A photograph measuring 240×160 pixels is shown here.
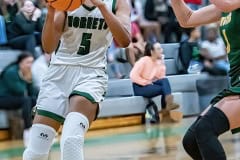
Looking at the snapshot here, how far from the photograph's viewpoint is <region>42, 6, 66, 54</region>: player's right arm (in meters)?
5.18

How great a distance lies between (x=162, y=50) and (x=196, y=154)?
4.44 metres

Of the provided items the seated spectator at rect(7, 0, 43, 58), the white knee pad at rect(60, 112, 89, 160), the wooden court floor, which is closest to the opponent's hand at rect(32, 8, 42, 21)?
the seated spectator at rect(7, 0, 43, 58)

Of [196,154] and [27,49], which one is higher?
[196,154]

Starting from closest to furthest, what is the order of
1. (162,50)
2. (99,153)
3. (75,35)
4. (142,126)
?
1. (75,35)
2. (99,153)
3. (162,50)
4. (142,126)

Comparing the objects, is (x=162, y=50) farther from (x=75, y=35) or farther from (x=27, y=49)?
(x=75, y=35)

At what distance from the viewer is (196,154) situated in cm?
493

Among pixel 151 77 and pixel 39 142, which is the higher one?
pixel 39 142

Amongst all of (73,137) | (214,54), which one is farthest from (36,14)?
(214,54)

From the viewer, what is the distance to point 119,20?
5.12m

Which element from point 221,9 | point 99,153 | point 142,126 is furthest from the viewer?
→ point 142,126

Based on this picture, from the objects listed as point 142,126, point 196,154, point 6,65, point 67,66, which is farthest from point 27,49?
point 196,154

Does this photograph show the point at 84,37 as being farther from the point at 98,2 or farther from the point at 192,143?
the point at 192,143

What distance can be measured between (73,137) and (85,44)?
2.40 feet

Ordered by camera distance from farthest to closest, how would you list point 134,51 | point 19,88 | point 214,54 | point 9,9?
1. point 214,54
2. point 19,88
3. point 134,51
4. point 9,9
